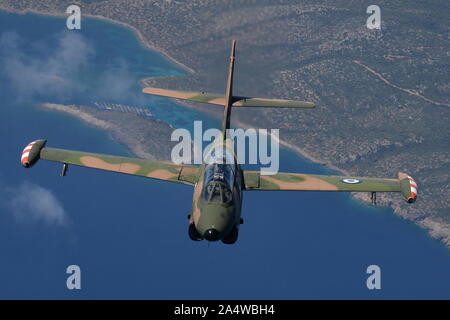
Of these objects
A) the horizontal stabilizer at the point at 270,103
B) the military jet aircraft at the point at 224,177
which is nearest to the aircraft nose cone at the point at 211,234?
the military jet aircraft at the point at 224,177

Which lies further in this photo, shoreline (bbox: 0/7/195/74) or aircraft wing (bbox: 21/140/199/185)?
shoreline (bbox: 0/7/195/74)

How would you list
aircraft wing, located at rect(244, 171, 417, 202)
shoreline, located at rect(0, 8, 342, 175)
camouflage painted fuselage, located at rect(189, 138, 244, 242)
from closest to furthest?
camouflage painted fuselage, located at rect(189, 138, 244, 242), aircraft wing, located at rect(244, 171, 417, 202), shoreline, located at rect(0, 8, 342, 175)

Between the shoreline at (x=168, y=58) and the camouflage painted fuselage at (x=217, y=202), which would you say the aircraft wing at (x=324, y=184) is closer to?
the camouflage painted fuselage at (x=217, y=202)

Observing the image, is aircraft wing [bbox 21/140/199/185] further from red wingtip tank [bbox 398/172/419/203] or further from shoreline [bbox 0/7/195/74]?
shoreline [bbox 0/7/195/74]

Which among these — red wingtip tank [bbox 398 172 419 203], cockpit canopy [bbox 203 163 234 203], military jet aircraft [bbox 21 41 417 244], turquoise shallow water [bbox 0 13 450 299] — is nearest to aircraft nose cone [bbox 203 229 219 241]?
cockpit canopy [bbox 203 163 234 203]

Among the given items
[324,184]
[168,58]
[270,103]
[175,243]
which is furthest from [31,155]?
[168,58]

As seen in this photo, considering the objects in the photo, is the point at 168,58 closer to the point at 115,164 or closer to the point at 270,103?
the point at 270,103
